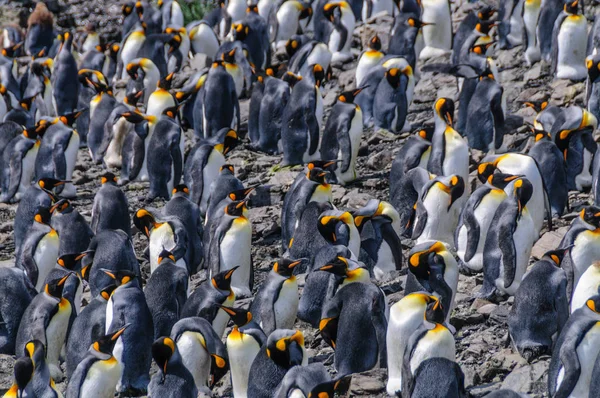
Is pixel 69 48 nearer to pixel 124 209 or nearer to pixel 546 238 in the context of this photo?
pixel 124 209

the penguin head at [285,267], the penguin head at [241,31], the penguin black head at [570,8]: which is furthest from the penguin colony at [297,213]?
the penguin head at [241,31]

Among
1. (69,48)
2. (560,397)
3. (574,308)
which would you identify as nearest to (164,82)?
(69,48)

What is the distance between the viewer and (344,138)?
42.9ft

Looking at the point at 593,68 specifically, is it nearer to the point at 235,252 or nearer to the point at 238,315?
the point at 235,252

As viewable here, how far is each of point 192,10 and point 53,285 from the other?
13512 mm

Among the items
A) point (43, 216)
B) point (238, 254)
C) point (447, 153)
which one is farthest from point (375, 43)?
point (43, 216)

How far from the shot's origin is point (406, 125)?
1438 cm

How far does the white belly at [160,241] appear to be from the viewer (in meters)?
11.4

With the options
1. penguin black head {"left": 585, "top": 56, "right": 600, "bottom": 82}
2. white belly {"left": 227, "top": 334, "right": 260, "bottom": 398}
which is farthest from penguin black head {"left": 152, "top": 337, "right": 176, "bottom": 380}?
penguin black head {"left": 585, "top": 56, "right": 600, "bottom": 82}

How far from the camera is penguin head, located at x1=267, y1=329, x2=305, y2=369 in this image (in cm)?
855

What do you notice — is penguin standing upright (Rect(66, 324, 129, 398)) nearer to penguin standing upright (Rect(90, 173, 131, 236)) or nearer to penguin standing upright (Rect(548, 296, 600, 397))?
penguin standing upright (Rect(548, 296, 600, 397))

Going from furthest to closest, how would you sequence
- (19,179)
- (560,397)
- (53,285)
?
(19,179), (53,285), (560,397)

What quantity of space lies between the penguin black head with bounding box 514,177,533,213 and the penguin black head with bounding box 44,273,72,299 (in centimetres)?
388

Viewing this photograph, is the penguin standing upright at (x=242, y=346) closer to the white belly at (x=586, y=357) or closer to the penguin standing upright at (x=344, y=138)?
the white belly at (x=586, y=357)
